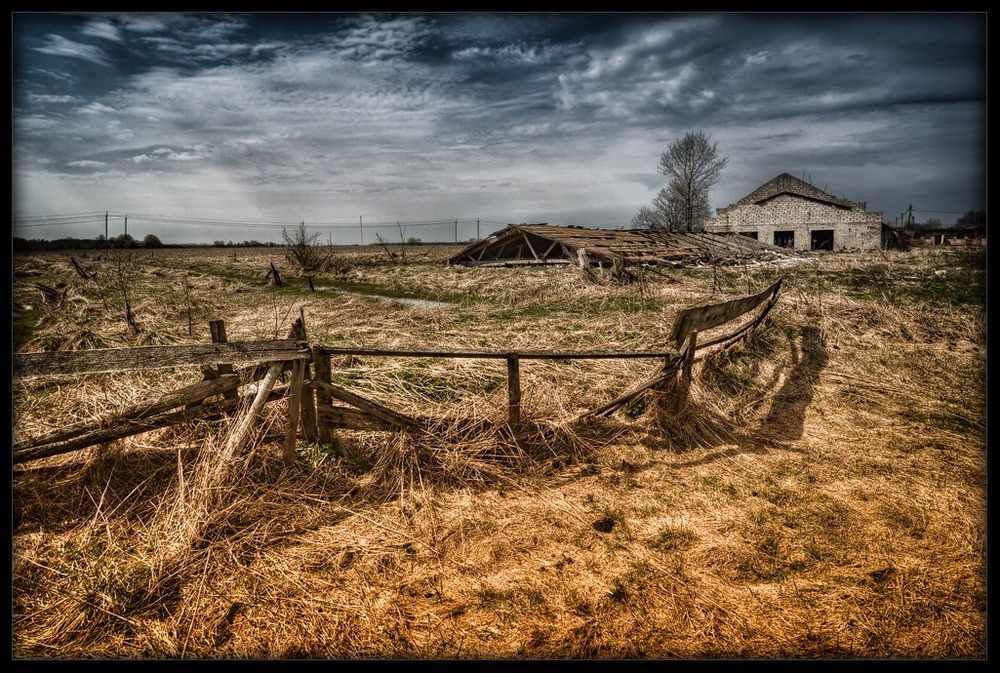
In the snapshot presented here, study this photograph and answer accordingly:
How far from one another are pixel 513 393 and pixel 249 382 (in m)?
2.47

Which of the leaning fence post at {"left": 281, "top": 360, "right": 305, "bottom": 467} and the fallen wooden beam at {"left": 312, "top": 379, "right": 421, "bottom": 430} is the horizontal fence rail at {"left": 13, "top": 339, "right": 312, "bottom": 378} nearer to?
the leaning fence post at {"left": 281, "top": 360, "right": 305, "bottom": 467}

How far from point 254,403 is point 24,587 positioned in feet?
5.49

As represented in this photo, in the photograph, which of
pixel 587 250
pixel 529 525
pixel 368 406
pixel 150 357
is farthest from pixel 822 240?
pixel 150 357

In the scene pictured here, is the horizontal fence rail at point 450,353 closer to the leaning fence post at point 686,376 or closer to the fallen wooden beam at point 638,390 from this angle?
the fallen wooden beam at point 638,390

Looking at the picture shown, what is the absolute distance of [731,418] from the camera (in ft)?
19.1

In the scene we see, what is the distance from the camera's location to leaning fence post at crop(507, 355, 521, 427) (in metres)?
4.66

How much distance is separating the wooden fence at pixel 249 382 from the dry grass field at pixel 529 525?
20cm

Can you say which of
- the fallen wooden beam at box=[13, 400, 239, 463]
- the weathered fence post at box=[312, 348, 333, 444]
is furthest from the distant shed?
the fallen wooden beam at box=[13, 400, 239, 463]

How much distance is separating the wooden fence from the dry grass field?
0.20 meters

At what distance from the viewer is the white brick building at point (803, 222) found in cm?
3528

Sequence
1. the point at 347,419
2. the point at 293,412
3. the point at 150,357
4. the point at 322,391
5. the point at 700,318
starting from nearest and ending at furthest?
the point at 150,357 < the point at 293,412 < the point at 322,391 < the point at 347,419 < the point at 700,318

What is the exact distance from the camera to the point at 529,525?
377 cm

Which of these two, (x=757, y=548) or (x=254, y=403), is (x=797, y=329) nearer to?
(x=757, y=548)

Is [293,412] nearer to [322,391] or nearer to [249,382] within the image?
[322,391]
